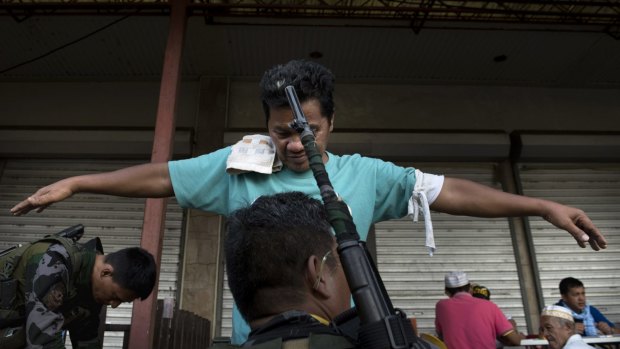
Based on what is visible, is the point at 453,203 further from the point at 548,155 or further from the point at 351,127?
the point at 548,155

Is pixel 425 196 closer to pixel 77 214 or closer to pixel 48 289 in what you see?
pixel 48 289

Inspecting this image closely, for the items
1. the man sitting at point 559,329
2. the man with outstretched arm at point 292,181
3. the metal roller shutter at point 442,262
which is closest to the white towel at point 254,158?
the man with outstretched arm at point 292,181

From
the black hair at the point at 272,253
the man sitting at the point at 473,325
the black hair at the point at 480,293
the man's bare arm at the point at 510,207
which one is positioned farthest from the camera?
the black hair at the point at 480,293

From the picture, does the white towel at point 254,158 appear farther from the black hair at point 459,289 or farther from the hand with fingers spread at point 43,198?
the black hair at point 459,289

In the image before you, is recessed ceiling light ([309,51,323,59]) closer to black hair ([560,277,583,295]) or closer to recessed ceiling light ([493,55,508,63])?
recessed ceiling light ([493,55,508,63])

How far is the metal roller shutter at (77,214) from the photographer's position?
890cm

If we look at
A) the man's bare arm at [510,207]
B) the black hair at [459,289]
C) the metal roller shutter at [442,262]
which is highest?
the metal roller shutter at [442,262]

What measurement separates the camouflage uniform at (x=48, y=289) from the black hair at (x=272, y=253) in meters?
2.15

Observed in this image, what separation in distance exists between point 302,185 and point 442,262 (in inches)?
300

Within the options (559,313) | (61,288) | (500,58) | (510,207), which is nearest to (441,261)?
(500,58)

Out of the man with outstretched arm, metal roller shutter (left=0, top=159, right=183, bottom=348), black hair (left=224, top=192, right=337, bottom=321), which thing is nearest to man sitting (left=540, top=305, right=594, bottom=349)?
the man with outstretched arm

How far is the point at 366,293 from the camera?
1.06 meters

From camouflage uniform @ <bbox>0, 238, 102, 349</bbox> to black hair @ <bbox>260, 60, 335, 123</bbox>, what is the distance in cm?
202

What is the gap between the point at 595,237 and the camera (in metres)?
1.67
